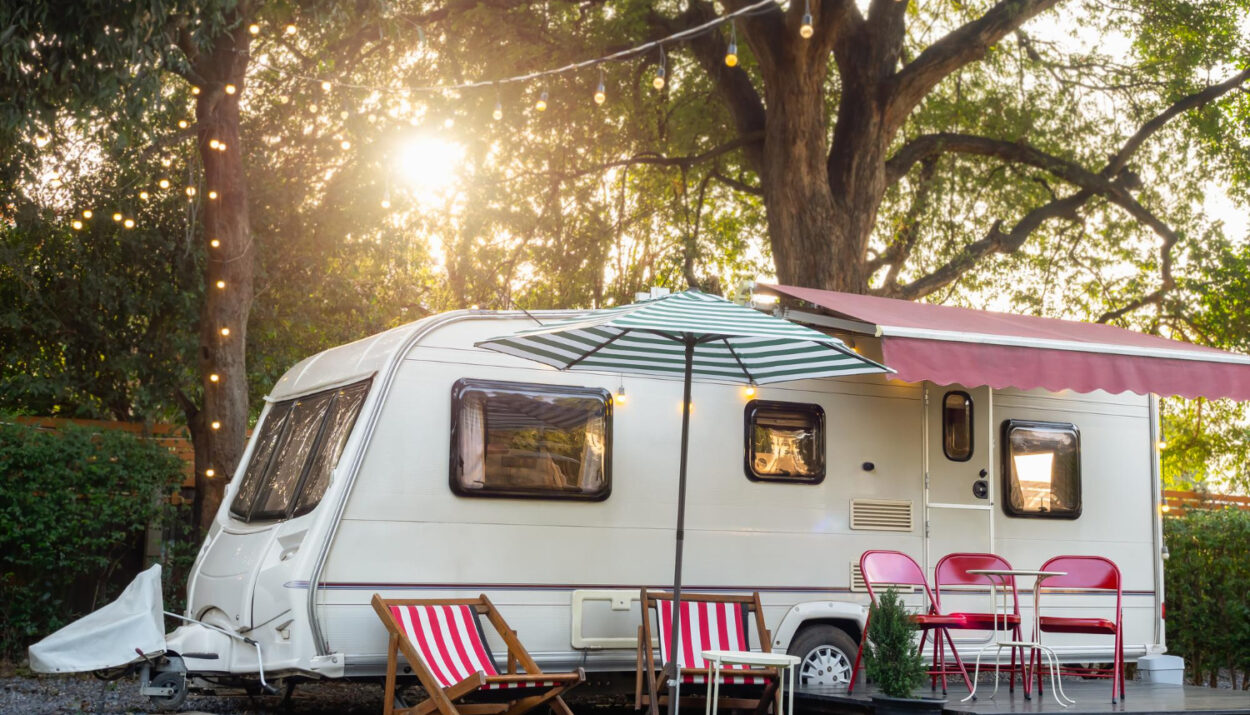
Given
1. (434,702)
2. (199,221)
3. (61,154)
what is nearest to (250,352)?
(199,221)

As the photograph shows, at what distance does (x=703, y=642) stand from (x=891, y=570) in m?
1.29

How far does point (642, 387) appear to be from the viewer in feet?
23.9

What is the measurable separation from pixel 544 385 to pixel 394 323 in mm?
8456

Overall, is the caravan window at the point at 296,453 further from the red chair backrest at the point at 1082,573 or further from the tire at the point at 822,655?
the red chair backrest at the point at 1082,573

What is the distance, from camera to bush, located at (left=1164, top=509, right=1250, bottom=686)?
412 inches

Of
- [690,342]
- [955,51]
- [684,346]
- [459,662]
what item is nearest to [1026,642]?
[684,346]

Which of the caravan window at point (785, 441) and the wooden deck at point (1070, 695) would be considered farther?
the caravan window at point (785, 441)

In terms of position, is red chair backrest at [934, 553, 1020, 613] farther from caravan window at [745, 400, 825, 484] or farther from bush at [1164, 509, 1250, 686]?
bush at [1164, 509, 1250, 686]

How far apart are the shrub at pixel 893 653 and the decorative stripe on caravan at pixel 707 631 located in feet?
2.17

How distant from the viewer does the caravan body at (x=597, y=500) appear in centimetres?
636

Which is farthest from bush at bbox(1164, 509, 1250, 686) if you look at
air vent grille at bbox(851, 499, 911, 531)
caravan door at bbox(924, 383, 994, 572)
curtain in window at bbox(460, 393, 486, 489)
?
curtain in window at bbox(460, 393, 486, 489)

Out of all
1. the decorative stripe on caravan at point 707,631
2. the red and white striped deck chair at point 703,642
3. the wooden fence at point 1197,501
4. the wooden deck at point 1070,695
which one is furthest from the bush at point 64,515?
the wooden fence at point 1197,501

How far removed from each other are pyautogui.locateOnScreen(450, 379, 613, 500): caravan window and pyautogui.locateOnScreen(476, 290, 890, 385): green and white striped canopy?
0.27m

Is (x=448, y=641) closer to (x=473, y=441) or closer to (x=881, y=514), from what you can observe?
(x=473, y=441)
